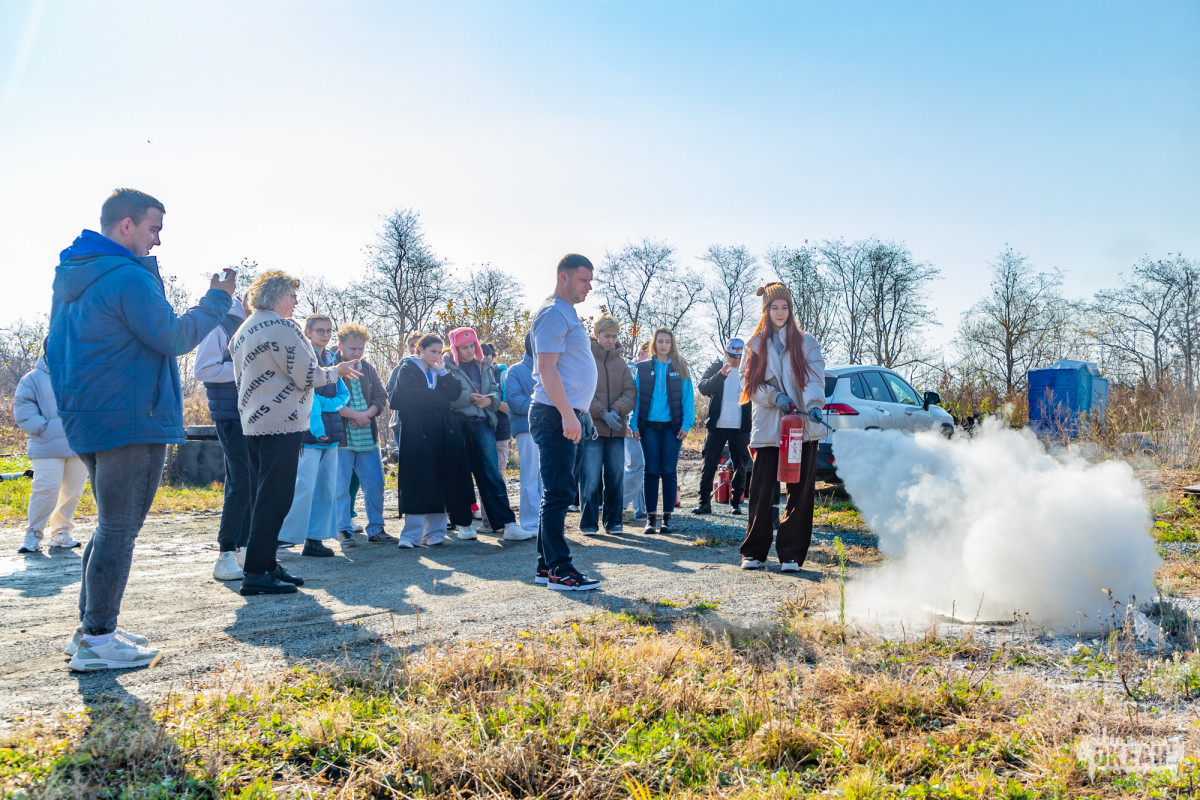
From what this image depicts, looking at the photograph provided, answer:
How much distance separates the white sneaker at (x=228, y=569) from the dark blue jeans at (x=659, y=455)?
426cm

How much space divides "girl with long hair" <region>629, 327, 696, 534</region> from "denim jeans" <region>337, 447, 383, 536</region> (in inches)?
113

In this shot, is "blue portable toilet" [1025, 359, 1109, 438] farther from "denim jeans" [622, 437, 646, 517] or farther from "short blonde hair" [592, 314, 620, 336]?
"short blonde hair" [592, 314, 620, 336]

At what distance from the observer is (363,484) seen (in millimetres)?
7746

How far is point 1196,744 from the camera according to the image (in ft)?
7.93

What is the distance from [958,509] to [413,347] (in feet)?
18.1

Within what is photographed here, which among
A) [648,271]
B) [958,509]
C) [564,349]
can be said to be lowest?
[958,509]

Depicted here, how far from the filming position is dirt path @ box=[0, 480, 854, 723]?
11.2 feet

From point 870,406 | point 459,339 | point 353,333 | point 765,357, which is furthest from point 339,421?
point 870,406

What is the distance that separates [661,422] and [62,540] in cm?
595

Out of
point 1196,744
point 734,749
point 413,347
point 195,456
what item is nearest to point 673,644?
point 734,749

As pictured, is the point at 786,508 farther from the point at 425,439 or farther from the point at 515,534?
the point at 425,439

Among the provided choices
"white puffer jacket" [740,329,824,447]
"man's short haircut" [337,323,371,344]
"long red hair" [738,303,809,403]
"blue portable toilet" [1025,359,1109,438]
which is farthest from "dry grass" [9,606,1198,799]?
"blue portable toilet" [1025,359,1109,438]

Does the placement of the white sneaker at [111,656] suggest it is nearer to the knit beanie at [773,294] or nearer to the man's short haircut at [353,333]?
the man's short haircut at [353,333]

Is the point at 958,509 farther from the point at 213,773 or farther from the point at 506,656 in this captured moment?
the point at 213,773
